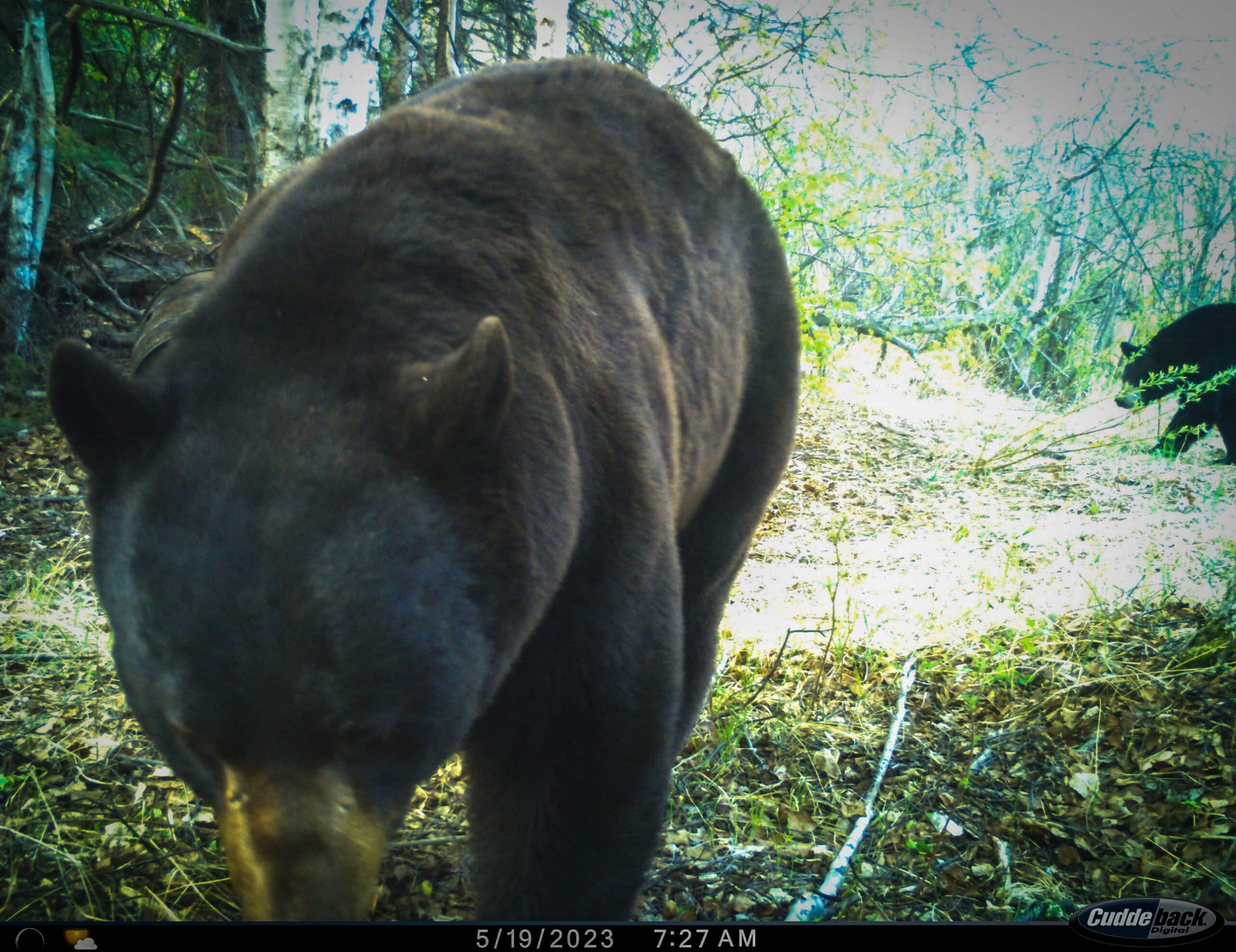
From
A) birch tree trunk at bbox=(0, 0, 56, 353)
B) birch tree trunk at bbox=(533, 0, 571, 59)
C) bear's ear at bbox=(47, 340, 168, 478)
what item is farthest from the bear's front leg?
birch tree trunk at bbox=(533, 0, 571, 59)

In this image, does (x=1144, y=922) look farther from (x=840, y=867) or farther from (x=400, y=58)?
(x=400, y=58)

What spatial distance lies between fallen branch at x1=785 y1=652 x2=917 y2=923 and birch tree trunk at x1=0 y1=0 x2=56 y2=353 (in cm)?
368

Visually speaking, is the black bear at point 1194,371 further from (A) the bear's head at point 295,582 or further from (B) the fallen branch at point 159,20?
(B) the fallen branch at point 159,20

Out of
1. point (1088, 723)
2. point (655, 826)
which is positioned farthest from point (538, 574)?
point (1088, 723)

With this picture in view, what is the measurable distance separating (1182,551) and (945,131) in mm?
2396

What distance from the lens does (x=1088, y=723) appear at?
2828 mm

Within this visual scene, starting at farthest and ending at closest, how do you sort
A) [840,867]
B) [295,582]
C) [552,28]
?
[552,28]
[840,867]
[295,582]

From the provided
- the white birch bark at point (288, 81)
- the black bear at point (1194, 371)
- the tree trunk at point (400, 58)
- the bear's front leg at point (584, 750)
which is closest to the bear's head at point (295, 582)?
the bear's front leg at point (584, 750)

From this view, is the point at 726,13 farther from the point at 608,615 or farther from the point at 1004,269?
the point at 608,615

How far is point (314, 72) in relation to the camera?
3426 mm

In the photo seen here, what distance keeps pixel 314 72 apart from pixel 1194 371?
13.0 feet

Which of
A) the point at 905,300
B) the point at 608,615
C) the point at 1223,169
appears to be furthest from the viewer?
the point at 905,300

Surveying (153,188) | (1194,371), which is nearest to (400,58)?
(153,188)

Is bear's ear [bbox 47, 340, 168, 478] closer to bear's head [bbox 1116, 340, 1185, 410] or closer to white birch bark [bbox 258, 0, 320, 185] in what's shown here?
white birch bark [bbox 258, 0, 320, 185]
